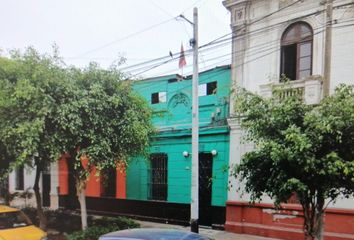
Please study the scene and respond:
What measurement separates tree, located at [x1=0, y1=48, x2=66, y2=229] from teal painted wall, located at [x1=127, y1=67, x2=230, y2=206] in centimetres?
325

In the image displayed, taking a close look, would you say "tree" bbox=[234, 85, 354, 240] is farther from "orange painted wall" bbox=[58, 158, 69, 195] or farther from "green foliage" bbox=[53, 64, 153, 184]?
"orange painted wall" bbox=[58, 158, 69, 195]

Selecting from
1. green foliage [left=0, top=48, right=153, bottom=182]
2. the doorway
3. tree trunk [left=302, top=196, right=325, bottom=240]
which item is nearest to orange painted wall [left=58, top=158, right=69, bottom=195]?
green foliage [left=0, top=48, right=153, bottom=182]

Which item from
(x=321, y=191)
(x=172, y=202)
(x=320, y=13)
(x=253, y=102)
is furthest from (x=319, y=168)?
(x=172, y=202)

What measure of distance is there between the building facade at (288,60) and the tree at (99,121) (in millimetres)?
3045

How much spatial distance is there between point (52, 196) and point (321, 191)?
15.5 metres

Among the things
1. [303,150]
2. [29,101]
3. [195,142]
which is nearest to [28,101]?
[29,101]

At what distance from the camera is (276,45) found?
11445 millimetres

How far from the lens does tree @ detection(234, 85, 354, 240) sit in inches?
233

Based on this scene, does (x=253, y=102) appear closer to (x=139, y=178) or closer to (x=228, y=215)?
(x=228, y=215)

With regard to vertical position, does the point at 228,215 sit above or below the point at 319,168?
below

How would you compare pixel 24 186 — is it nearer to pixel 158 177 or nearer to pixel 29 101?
pixel 158 177

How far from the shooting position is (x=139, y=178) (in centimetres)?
1509

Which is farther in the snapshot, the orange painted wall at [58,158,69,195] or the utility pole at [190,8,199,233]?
the orange painted wall at [58,158,69,195]

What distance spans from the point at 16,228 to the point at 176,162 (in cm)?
620
